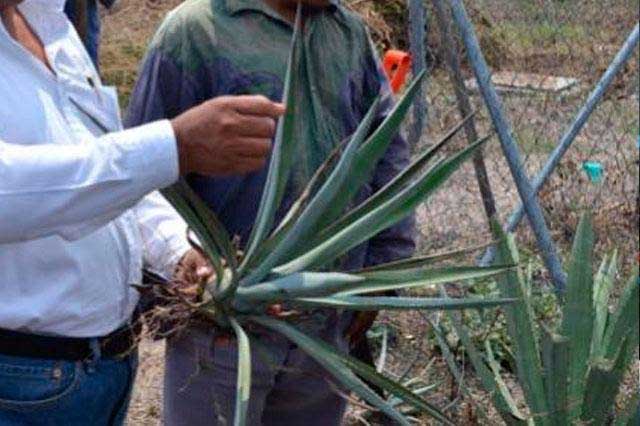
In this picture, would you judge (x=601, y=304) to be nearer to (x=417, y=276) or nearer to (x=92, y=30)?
(x=417, y=276)

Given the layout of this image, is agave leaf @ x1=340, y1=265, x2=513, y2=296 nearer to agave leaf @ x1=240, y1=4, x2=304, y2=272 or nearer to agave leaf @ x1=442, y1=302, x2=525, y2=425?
agave leaf @ x1=240, y1=4, x2=304, y2=272

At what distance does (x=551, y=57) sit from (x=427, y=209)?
33.8 inches

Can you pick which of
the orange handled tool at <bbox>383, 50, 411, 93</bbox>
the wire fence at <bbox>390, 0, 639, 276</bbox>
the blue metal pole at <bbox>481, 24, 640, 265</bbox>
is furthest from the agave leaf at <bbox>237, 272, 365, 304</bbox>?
the wire fence at <bbox>390, 0, 639, 276</bbox>

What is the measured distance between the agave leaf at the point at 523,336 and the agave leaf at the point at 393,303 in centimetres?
51

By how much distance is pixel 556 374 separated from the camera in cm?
313

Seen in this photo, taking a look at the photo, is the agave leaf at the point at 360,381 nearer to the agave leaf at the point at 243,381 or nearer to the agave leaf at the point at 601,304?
the agave leaf at the point at 243,381

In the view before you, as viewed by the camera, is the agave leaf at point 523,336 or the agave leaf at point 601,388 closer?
the agave leaf at point 601,388

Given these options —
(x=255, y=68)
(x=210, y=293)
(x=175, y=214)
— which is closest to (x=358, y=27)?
(x=255, y=68)

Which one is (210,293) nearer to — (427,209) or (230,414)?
(230,414)

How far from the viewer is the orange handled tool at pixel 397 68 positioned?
5129 millimetres

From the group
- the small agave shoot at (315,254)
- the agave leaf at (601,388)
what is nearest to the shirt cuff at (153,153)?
the small agave shoot at (315,254)

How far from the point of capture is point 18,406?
2723mm

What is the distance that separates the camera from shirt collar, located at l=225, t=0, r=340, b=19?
3.41 metres

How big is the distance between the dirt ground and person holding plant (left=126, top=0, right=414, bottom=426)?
1422 millimetres
